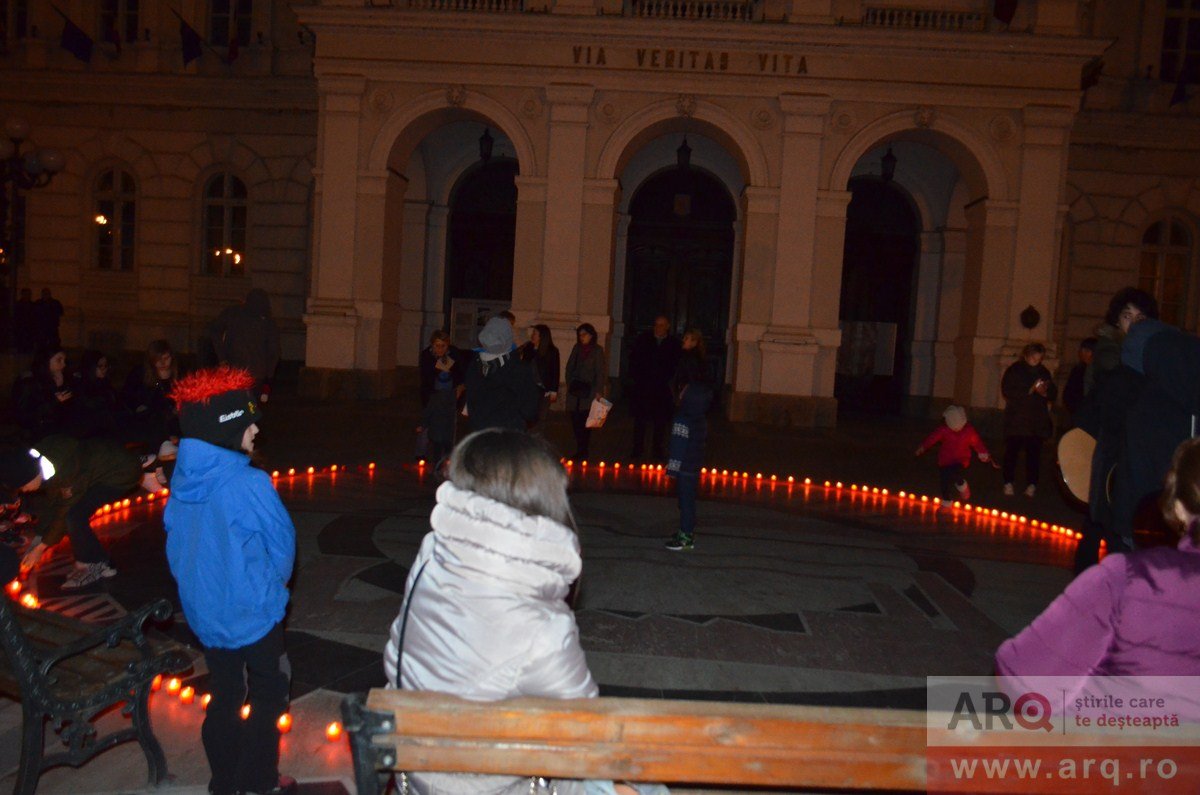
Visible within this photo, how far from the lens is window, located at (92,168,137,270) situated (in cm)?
2283

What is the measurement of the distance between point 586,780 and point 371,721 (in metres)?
0.60

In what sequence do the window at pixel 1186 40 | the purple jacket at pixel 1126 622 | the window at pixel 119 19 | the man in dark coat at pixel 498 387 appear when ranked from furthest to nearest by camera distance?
1. the window at pixel 119 19
2. the window at pixel 1186 40
3. the man in dark coat at pixel 498 387
4. the purple jacket at pixel 1126 622

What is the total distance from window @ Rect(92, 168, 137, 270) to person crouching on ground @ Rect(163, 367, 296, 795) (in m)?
21.9

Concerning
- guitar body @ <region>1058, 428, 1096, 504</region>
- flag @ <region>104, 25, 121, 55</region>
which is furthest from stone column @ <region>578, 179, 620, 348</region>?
guitar body @ <region>1058, 428, 1096, 504</region>

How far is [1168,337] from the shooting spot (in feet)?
16.2

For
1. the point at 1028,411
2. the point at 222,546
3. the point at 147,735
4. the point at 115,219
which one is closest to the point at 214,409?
the point at 222,546

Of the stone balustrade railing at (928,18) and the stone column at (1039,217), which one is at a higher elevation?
the stone balustrade railing at (928,18)

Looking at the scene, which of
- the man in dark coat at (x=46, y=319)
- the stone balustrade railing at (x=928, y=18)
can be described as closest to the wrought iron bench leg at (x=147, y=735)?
the stone balustrade railing at (x=928, y=18)

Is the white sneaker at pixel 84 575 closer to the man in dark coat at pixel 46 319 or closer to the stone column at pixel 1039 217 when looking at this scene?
the man in dark coat at pixel 46 319

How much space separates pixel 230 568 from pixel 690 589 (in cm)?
408

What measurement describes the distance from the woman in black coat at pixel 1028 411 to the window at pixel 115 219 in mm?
20068

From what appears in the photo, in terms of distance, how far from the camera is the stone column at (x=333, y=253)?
746 inches

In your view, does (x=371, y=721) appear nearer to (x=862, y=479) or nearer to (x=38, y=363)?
(x=38, y=363)

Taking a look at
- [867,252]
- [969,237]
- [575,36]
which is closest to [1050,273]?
[969,237]
